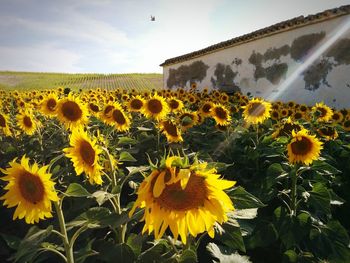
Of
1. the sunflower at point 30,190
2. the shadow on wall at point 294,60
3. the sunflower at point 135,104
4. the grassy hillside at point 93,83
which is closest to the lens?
the sunflower at point 30,190

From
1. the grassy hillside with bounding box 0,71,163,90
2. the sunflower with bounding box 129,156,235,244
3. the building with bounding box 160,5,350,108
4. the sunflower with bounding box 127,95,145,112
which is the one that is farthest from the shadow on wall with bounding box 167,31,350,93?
the grassy hillside with bounding box 0,71,163,90

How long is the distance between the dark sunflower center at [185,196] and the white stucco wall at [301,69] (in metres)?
11.0

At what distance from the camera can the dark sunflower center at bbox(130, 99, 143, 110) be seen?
614 cm

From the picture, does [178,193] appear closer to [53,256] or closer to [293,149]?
[293,149]

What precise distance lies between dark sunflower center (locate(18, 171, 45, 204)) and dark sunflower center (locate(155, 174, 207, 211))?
0.83 meters

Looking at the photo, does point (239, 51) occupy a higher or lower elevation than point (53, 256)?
higher

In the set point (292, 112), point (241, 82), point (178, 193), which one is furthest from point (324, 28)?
point (178, 193)

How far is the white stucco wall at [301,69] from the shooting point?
11367mm

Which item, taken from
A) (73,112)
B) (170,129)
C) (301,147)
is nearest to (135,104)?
(170,129)

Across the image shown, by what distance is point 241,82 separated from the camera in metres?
16.4

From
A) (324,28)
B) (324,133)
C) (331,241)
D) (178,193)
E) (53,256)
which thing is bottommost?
(53,256)

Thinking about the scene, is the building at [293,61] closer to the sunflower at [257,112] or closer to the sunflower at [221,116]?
the sunflower at [257,112]

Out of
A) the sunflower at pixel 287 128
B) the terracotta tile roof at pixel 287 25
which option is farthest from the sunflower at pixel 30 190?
the terracotta tile roof at pixel 287 25

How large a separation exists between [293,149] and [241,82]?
43.8 ft
